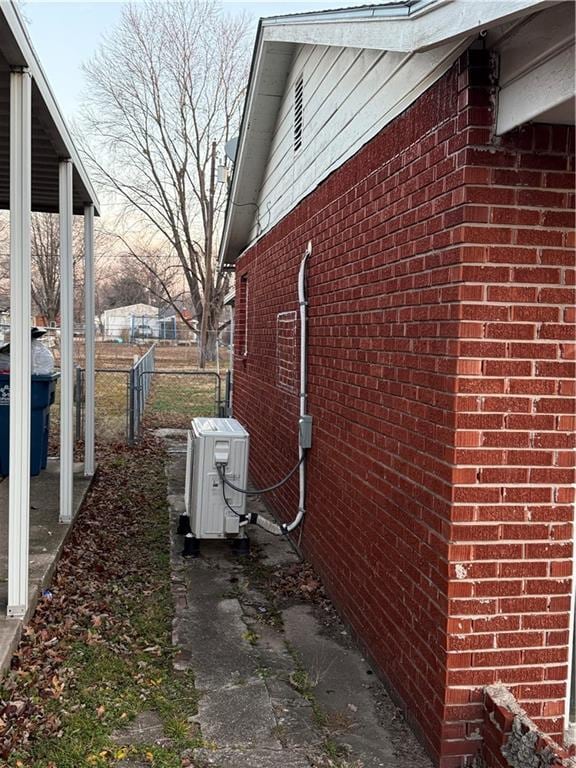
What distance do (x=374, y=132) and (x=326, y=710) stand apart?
3380 mm

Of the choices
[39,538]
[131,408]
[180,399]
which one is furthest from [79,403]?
[180,399]

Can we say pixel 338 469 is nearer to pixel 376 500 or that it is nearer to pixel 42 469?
pixel 376 500

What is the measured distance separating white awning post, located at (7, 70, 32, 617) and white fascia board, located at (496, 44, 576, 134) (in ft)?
8.93

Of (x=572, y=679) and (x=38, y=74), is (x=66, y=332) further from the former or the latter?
(x=572, y=679)

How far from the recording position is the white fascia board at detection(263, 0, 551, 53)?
8.23 feet

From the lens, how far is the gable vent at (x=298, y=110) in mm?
6887

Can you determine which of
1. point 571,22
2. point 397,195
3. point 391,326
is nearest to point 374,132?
point 397,195

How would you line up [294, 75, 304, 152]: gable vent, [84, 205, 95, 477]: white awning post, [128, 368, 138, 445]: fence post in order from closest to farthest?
[294, 75, 304, 152]: gable vent < [84, 205, 95, 477]: white awning post < [128, 368, 138, 445]: fence post

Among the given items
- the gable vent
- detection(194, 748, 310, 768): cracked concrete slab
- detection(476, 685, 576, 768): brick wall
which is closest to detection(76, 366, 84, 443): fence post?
the gable vent

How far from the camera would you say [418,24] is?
311cm

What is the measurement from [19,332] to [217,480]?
2.45m

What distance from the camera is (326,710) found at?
3.82m

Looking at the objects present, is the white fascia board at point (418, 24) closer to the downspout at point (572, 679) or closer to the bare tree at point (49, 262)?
the downspout at point (572, 679)

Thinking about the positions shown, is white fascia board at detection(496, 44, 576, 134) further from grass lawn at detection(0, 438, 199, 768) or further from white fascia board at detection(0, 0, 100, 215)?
grass lawn at detection(0, 438, 199, 768)
